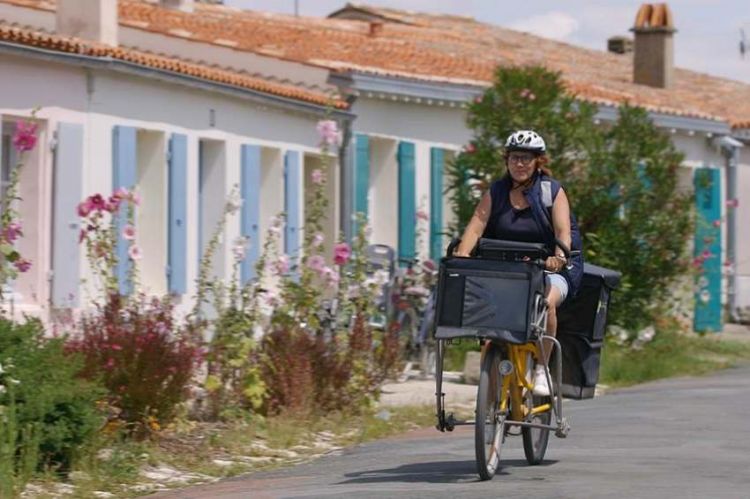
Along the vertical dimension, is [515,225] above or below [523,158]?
below

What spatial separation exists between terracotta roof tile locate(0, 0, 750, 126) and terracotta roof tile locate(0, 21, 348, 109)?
4.53 ft

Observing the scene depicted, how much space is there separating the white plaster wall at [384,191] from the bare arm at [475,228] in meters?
13.8

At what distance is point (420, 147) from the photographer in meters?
26.0

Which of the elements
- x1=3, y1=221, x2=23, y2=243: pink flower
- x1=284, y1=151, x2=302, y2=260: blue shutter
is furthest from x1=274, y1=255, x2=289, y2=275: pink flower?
x1=284, y1=151, x2=302, y2=260: blue shutter

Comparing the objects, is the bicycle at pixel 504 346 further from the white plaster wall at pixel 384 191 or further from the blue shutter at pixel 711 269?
the blue shutter at pixel 711 269

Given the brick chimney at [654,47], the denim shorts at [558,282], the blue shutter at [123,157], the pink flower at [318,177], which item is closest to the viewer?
the denim shorts at [558,282]

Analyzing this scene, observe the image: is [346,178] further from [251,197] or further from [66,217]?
[66,217]

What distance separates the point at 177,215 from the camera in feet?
66.4

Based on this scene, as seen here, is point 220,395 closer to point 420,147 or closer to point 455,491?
point 455,491

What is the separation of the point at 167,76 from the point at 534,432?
9.03m

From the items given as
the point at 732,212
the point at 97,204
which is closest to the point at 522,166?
the point at 97,204

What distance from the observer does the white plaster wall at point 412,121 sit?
24844mm

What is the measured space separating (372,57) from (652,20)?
11.7 metres

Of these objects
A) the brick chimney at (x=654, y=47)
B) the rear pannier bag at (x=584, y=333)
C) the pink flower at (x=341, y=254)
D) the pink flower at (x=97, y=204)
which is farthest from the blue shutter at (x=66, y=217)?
the brick chimney at (x=654, y=47)
